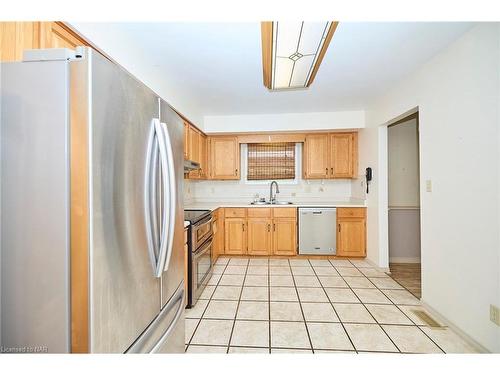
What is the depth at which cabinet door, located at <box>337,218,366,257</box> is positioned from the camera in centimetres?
367

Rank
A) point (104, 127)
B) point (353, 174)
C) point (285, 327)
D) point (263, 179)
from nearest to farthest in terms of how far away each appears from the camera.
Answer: point (104, 127), point (285, 327), point (353, 174), point (263, 179)

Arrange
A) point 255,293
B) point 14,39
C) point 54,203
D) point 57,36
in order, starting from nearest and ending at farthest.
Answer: point 54,203
point 14,39
point 57,36
point 255,293

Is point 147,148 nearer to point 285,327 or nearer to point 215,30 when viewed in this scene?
point 215,30

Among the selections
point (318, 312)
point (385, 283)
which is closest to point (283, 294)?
point (318, 312)

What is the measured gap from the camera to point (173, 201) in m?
1.07

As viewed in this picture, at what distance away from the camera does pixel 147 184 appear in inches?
37.0

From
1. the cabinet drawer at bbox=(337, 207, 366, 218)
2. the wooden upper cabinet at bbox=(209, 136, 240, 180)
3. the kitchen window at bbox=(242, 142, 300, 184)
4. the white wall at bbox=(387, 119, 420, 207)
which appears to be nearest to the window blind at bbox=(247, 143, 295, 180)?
the kitchen window at bbox=(242, 142, 300, 184)

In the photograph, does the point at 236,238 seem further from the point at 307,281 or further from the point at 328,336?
the point at 328,336

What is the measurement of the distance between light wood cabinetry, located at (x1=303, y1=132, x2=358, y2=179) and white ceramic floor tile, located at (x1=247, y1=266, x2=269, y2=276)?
1.75 m

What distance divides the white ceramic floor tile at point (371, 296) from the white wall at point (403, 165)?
1.66 m

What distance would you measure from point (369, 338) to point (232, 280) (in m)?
1.61

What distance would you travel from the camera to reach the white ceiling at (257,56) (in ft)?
5.72

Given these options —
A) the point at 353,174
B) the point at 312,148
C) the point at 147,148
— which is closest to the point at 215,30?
the point at 147,148

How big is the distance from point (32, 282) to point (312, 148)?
3939 mm
